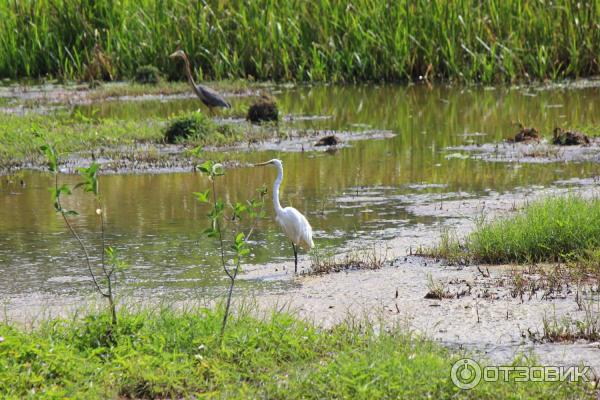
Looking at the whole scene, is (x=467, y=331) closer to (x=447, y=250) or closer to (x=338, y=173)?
(x=447, y=250)

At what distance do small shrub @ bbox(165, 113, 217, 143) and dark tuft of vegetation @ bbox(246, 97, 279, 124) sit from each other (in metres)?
1.41

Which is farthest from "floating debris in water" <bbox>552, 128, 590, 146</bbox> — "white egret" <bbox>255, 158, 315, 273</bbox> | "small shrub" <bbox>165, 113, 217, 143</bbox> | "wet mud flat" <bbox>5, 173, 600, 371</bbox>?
"white egret" <bbox>255, 158, 315, 273</bbox>

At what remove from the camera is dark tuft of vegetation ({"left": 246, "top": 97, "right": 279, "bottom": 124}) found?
15305 millimetres

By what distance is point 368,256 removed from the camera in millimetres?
8000

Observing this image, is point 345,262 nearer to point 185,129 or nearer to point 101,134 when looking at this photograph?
point 185,129

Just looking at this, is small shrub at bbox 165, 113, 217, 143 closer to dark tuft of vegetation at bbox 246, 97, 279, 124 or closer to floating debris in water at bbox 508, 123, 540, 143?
dark tuft of vegetation at bbox 246, 97, 279, 124

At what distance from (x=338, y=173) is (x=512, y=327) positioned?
6.33 metres

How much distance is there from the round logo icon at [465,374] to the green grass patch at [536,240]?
2640mm

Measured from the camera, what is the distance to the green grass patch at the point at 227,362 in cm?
491

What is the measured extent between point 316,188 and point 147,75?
9.08m

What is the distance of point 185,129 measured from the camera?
45.9ft

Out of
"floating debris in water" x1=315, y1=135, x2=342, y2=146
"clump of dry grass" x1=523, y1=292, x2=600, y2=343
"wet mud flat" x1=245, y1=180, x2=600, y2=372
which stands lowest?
"floating debris in water" x1=315, y1=135, x2=342, y2=146

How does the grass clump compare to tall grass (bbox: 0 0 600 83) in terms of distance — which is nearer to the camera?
the grass clump

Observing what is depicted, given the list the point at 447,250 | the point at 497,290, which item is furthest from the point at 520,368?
the point at 447,250
